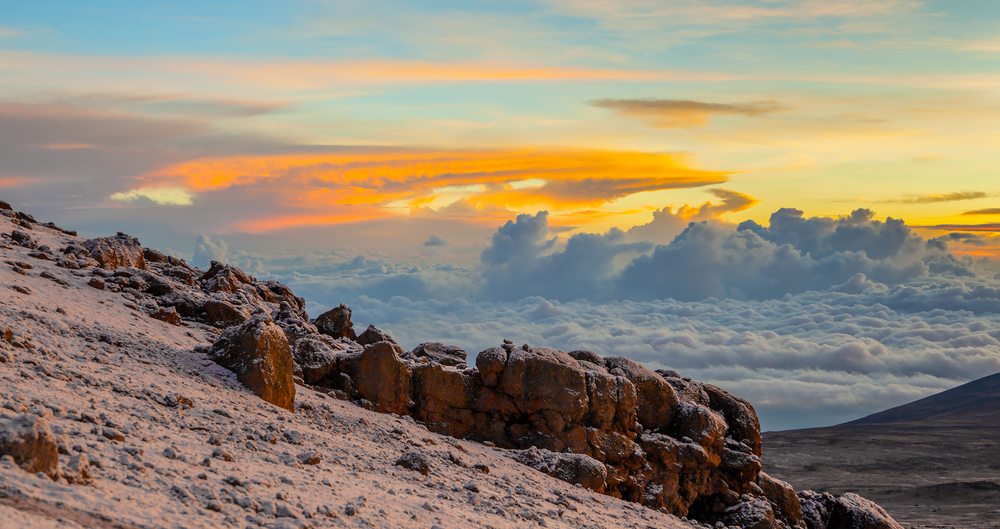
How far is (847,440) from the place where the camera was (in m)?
165

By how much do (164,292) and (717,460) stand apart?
62.5 feet

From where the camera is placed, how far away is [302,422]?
2411 cm

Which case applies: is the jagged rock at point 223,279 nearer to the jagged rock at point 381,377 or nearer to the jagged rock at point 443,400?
the jagged rock at point 381,377

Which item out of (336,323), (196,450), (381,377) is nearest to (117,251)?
(336,323)

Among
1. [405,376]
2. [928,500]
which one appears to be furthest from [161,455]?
[928,500]

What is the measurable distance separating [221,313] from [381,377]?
5710 mm

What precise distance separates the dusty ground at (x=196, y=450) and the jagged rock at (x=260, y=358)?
39 cm

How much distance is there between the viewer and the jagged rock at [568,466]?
28.4 m

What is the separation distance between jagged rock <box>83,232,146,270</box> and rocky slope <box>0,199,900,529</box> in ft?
0.29

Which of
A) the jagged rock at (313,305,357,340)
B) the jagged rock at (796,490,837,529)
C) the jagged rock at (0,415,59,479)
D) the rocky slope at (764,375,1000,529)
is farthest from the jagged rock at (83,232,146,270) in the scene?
the rocky slope at (764,375,1000,529)

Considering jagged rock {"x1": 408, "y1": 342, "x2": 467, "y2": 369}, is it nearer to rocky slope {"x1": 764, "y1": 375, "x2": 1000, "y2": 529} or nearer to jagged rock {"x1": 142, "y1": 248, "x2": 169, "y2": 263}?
jagged rock {"x1": 142, "y1": 248, "x2": 169, "y2": 263}

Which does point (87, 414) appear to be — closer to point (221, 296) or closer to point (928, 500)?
point (221, 296)

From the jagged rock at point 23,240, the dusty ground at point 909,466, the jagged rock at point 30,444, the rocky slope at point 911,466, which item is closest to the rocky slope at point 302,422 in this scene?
the jagged rock at point 30,444

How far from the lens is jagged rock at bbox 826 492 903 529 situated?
3569cm
